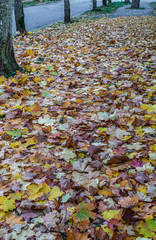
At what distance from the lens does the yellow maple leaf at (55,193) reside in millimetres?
1656

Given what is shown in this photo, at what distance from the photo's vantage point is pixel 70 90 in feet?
11.5

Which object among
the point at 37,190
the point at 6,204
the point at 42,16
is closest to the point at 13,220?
the point at 6,204

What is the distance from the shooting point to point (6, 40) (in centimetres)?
369

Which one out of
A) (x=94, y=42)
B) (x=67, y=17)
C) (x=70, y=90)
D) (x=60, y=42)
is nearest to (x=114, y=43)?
(x=94, y=42)

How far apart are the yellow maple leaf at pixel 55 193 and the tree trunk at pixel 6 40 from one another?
2702 mm

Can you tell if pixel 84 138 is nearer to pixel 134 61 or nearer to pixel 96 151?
pixel 96 151

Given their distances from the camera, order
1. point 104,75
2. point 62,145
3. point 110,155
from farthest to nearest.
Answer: point 104,75
point 62,145
point 110,155

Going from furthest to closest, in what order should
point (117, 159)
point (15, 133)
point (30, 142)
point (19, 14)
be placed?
point (19, 14), point (15, 133), point (30, 142), point (117, 159)

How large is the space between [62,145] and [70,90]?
4.86ft

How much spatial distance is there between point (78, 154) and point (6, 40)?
8.66 ft

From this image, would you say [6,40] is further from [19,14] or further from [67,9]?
[67,9]

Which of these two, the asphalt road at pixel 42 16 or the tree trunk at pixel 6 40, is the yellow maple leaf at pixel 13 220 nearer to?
the tree trunk at pixel 6 40

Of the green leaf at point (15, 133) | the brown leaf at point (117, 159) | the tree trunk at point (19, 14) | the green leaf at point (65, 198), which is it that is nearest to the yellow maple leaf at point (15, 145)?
the green leaf at point (15, 133)

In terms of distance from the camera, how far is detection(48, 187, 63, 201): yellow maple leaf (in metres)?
1.66
